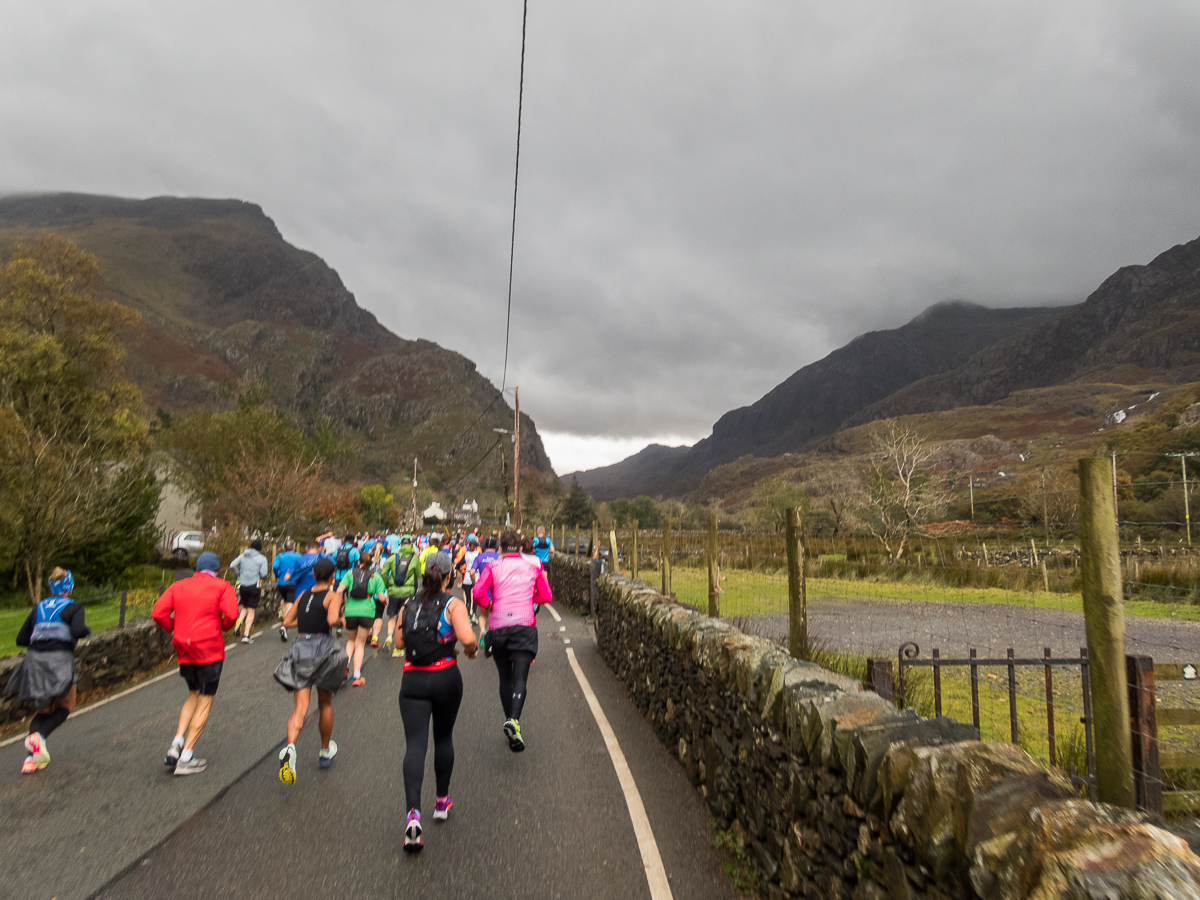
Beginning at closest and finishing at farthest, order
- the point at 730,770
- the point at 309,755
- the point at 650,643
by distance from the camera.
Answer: the point at 730,770, the point at 309,755, the point at 650,643

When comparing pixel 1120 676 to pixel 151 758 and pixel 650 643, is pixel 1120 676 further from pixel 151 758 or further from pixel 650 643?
pixel 151 758

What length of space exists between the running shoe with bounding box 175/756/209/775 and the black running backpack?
8.82 ft

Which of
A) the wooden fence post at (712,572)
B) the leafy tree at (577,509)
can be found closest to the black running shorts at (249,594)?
the wooden fence post at (712,572)

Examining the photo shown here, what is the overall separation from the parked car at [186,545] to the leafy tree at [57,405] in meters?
7.59

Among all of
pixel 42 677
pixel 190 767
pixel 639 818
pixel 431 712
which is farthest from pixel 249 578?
pixel 639 818

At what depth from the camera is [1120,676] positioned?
7.34ft

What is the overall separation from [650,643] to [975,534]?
349cm

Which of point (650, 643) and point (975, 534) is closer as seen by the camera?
point (975, 534)

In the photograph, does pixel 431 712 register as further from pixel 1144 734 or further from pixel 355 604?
pixel 355 604

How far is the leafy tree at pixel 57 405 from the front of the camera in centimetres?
2067

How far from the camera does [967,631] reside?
11.8 metres

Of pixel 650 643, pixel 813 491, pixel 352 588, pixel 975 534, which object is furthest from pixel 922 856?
pixel 813 491

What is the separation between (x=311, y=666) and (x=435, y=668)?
172 cm

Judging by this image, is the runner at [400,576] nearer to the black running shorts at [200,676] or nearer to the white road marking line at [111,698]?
the white road marking line at [111,698]
